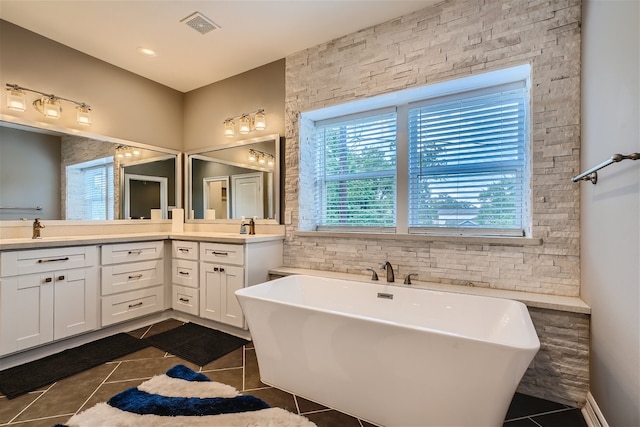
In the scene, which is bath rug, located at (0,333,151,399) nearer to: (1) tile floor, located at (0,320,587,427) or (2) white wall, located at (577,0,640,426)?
(1) tile floor, located at (0,320,587,427)

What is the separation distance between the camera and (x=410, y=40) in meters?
2.46

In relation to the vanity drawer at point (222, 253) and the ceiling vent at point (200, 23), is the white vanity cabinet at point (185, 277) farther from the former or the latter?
the ceiling vent at point (200, 23)

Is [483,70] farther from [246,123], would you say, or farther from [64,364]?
[64,364]

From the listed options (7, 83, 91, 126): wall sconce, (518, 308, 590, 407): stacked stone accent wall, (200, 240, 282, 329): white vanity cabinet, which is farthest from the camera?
(200, 240, 282, 329): white vanity cabinet

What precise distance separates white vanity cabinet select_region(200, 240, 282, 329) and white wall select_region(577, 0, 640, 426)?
7.82 feet

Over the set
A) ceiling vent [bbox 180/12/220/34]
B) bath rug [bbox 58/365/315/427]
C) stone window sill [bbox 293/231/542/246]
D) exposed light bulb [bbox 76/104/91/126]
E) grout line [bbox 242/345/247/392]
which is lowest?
grout line [bbox 242/345/247/392]

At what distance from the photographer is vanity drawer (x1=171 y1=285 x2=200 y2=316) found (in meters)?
3.02

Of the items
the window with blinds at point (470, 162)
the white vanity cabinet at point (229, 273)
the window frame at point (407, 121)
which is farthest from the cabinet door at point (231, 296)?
the window with blinds at point (470, 162)

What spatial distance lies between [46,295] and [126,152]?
5.46ft

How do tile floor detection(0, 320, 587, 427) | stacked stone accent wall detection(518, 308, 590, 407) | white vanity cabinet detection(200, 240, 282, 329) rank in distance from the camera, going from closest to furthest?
tile floor detection(0, 320, 587, 427) < stacked stone accent wall detection(518, 308, 590, 407) < white vanity cabinet detection(200, 240, 282, 329)

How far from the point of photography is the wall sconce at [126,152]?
329cm

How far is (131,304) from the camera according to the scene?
2928 mm

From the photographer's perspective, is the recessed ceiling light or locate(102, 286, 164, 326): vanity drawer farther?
the recessed ceiling light

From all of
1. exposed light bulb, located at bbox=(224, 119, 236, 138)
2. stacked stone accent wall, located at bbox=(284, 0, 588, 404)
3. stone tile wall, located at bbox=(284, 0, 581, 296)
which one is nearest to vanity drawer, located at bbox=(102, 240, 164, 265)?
exposed light bulb, located at bbox=(224, 119, 236, 138)
